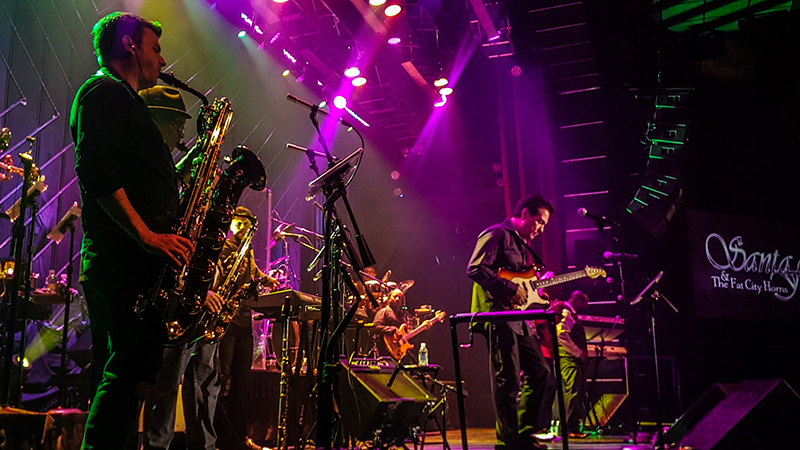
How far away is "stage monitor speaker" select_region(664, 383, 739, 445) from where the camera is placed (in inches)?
226

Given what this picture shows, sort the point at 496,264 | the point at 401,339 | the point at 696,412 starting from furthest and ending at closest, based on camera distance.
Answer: the point at 401,339
the point at 696,412
the point at 496,264

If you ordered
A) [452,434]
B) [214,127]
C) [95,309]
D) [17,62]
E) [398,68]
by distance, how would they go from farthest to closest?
[398,68], [452,434], [17,62], [214,127], [95,309]

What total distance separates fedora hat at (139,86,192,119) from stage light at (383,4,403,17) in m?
6.23

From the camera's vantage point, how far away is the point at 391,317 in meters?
10.8

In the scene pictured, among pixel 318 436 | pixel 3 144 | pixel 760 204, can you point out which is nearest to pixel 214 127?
pixel 318 436

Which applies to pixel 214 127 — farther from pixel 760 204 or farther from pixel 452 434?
pixel 760 204

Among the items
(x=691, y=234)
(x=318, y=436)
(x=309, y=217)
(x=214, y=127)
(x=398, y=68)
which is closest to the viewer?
(x=318, y=436)

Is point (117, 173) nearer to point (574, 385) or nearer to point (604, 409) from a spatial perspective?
point (574, 385)

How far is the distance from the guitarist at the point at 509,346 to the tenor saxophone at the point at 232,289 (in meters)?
1.94

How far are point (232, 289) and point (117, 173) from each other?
2.45 m

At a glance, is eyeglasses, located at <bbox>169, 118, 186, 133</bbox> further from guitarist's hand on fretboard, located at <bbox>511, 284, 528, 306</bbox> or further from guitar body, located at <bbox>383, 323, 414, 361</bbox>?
guitar body, located at <bbox>383, 323, 414, 361</bbox>

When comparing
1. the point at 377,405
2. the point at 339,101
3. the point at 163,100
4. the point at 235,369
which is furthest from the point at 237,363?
the point at 339,101

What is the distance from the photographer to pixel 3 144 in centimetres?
498

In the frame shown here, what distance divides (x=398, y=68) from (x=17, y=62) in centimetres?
589
